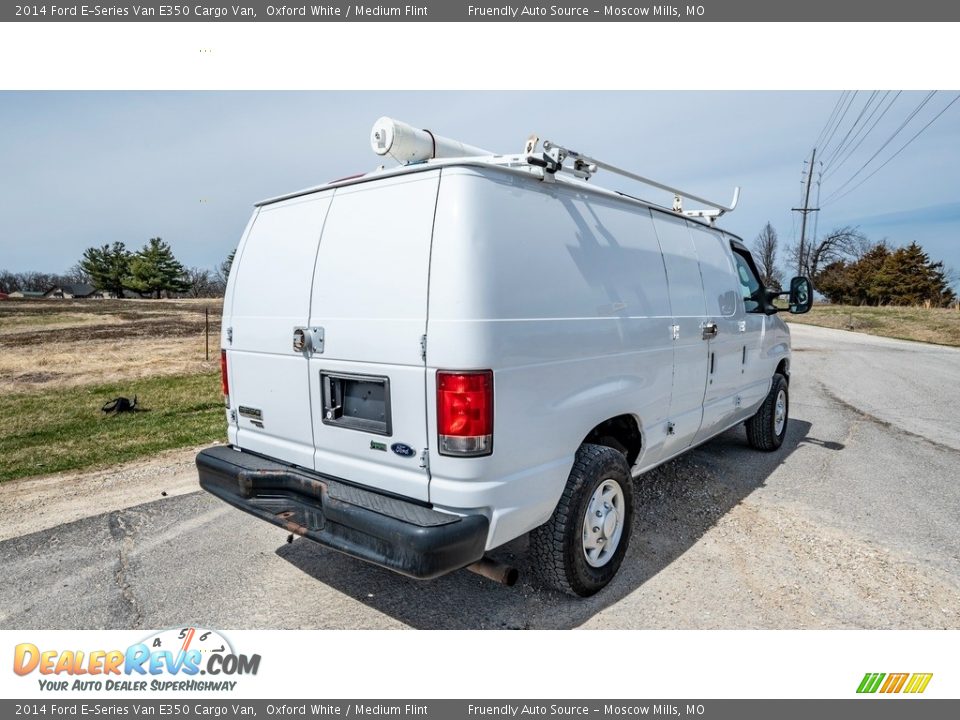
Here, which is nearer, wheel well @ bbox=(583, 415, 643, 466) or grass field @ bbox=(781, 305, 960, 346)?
wheel well @ bbox=(583, 415, 643, 466)

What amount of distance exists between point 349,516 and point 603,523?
58.3 inches

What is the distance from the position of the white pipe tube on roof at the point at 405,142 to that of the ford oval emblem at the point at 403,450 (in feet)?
5.06

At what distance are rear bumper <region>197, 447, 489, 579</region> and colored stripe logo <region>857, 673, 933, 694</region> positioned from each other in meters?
1.93

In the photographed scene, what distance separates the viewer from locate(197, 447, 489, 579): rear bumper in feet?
8.07

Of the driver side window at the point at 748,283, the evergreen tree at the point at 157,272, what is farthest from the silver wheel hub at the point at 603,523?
the evergreen tree at the point at 157,272

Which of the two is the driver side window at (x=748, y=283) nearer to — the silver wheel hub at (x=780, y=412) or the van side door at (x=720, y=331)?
the van side door at (x=720, y=331)

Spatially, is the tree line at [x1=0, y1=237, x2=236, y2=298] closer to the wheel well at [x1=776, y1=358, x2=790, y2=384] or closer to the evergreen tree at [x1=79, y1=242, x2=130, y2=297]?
the evergreen tree at [x1=79, y1=242, x2=130, y2=297]

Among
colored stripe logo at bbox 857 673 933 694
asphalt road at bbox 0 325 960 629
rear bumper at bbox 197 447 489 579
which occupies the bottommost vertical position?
colored stripe logo at bbox 857 673 933 694

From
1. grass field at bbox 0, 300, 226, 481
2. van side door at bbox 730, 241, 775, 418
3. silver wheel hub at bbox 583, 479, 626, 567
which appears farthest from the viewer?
grass field at bbox 0, 300, 226, 481

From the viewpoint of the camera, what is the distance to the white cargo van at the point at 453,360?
8.46 feet

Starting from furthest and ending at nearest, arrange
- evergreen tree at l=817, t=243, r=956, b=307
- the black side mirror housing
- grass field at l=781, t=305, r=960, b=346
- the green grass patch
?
evergreen tree at l=817, t=243, r=956, b=307 < grass field at l=781, t=305, r=960, b=346 < the green grass patch < the black side mirror housing

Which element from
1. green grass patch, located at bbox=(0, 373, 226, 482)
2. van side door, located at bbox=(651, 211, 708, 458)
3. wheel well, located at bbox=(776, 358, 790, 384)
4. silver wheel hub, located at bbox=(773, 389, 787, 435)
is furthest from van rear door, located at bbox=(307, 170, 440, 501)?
wheel well, located at bbox=(776, 358, 790, 384)

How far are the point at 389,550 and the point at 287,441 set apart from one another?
3.90 ft

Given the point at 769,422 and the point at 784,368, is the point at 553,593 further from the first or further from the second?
the point at 784,368
